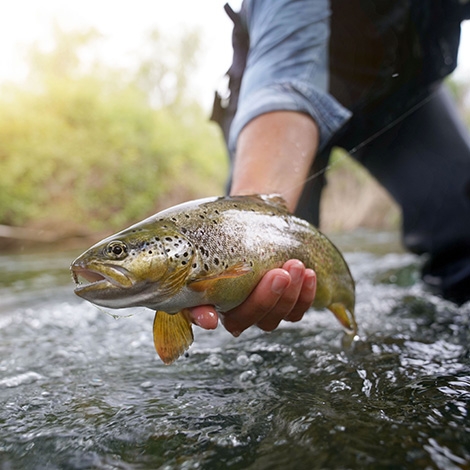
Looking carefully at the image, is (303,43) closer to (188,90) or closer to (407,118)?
(407,118)

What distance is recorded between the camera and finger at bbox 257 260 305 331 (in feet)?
4.56

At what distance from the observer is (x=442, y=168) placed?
10.1ft

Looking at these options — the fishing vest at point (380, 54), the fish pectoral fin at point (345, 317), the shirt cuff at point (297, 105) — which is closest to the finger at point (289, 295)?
the fish pectoral fin at point (345, 317)

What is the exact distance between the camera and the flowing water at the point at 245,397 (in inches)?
38.4

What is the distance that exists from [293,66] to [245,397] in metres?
1.37

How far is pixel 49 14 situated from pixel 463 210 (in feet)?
57.5

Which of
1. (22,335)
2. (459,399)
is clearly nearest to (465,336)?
(459,399)

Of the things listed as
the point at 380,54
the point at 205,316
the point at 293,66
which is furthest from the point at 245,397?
the point at 380,54

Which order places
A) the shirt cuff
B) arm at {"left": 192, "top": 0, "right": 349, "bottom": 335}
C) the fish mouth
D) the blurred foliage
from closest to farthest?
the fish mouth < arm at {"left": 192, "top": 0, "right": 349, "bottom": 335} < the shirt cuff < the blurred foliage

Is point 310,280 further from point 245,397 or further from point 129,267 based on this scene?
point 129,267

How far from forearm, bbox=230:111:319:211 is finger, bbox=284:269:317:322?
39 cm

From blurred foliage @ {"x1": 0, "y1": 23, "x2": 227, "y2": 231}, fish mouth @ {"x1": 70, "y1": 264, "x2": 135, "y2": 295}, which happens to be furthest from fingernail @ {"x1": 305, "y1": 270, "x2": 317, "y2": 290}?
blurred foliage @ {"x1": 0, "y1": 23, "x2": 227, "y2": 231}

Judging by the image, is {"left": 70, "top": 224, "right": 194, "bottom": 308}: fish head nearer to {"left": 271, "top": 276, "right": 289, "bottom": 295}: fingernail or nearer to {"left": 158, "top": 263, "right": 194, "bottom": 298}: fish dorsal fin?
{"left": 158, "top": 263, "right": 194, "bottom": 298}: fish dorsal fin

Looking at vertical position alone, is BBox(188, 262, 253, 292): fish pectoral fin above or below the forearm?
below
